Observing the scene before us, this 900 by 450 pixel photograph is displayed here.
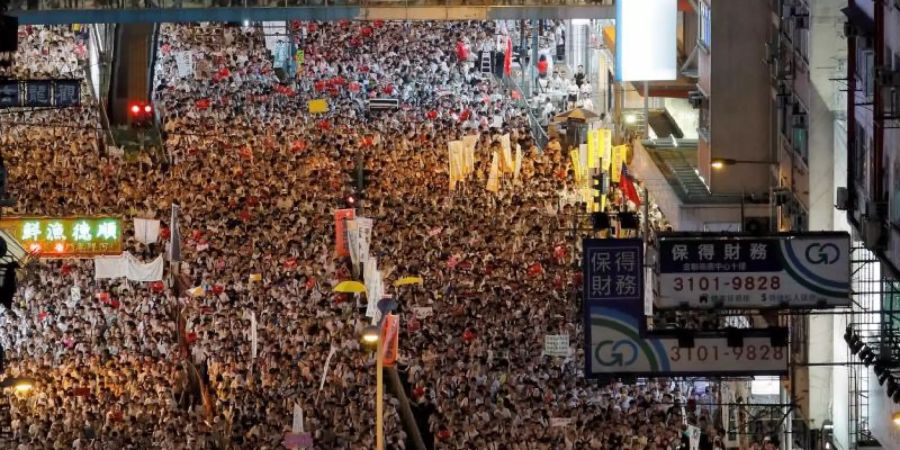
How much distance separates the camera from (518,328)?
51.1 m

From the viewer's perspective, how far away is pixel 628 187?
6044cm

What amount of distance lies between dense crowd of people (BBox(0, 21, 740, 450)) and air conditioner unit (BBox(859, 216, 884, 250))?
6663mm

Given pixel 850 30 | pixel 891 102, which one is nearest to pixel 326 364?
pixel 850 30

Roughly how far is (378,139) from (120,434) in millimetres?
25740

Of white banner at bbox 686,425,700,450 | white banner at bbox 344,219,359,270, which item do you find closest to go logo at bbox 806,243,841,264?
white banner at bbox 686,425,700,450

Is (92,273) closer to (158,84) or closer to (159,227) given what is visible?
(159,227)

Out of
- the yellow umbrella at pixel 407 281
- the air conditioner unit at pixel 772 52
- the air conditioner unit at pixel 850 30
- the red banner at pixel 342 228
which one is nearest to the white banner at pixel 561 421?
the air conditioner unit at pixel 772 52

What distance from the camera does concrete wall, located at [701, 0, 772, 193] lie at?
49906 mm

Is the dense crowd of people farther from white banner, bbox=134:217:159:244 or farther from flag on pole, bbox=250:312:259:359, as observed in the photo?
white banner, bbox=134:217:159:244

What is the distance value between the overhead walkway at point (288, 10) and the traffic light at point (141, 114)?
8.16 feet

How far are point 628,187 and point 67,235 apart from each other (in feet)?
49.1

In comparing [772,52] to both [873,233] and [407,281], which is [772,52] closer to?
[407,281]

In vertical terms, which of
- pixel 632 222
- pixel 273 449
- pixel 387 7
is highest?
pixel 387 7

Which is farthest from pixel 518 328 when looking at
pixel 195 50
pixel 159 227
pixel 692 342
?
pixel 195 50
